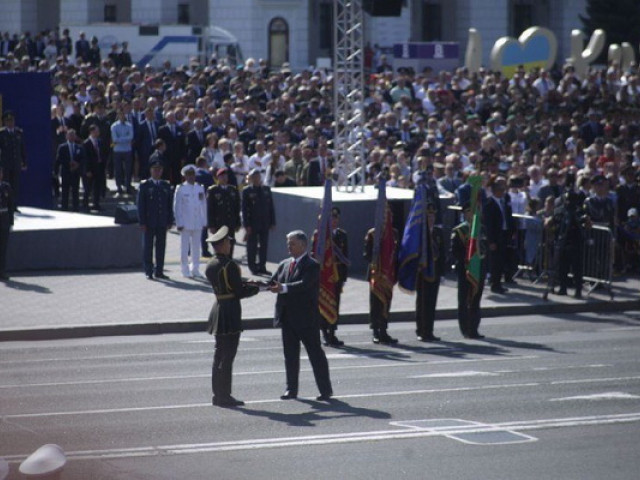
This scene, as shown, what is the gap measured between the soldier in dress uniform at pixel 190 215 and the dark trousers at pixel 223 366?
34.9ft

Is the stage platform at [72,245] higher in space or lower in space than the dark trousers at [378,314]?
higher

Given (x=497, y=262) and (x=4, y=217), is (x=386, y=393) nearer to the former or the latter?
(x=497, y=262)

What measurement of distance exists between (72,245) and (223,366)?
1241cm

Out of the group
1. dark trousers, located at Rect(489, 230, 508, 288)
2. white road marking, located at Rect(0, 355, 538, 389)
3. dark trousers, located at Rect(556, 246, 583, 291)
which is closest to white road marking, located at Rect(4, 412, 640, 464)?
white road marking, located at Rect(0, 355, 538, 389)

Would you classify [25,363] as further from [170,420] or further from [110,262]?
[110,262]

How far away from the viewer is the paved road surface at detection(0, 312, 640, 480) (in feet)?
41.5

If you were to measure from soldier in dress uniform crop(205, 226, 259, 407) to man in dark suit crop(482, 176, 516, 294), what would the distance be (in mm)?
9569

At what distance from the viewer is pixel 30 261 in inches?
1065

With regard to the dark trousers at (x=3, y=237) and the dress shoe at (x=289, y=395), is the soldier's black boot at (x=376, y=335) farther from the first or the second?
the dark trousers at (x=3, y=237)

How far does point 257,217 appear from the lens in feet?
88.1

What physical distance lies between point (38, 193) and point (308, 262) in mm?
16646

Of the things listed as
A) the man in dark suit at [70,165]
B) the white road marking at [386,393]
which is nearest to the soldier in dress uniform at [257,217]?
the man in dark suit at [70,165]

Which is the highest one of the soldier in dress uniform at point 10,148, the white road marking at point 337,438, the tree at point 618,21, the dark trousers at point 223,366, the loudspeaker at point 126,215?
the tree at point 618,21

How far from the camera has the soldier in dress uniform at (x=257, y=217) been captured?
26763mm
